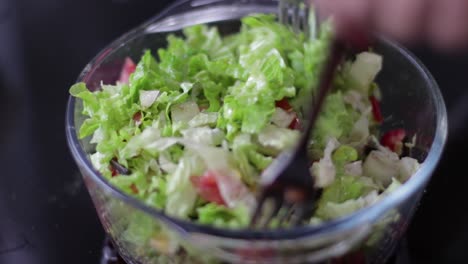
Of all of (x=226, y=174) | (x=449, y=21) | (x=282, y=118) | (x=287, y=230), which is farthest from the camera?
(x=449, y=21)

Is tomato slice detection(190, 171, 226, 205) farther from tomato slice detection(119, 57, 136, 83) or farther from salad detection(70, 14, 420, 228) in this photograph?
tomato slice detection(119, 57, 136, 83)

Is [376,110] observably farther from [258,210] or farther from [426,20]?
[426,20]

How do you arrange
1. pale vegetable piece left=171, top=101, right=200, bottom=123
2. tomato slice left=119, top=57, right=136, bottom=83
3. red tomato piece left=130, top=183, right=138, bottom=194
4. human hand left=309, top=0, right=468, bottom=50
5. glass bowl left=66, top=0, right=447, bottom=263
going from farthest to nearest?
1. human hand left=309, top=0, right=468, bottom=50
2. tomato slice left=119, top=57, right=136, bottom=83
3. pale vegetable piece left=171, top=101, right=200, bottom=123
4. red tomato piece left=130, top=183, right=138, bottom=194
5. glass bowl left=66, top=0, right=447, bottom=263

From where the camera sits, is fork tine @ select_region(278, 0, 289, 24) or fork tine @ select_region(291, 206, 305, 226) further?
fork tine @ select_region(278, 0, 289, 24)

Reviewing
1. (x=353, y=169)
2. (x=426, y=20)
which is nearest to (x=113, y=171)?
(x=353, y=169)

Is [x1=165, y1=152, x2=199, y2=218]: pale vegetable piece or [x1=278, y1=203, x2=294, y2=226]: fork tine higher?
[x1=165, y1=152, x2=199, y2=218]: pale vegetable piece

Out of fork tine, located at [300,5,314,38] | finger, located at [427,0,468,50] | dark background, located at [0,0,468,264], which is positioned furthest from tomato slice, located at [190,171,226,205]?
finger, located at [427,0,468,50]

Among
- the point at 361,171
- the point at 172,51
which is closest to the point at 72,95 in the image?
the point at 172,51
